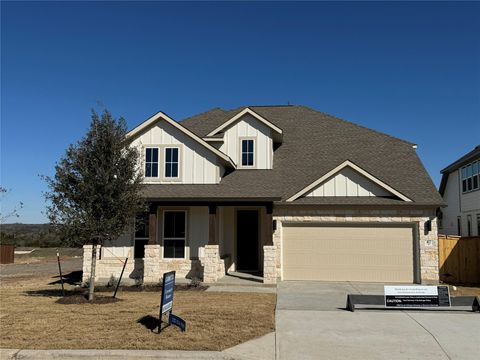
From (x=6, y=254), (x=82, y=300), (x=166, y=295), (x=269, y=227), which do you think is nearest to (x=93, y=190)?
(x=82, y=300)

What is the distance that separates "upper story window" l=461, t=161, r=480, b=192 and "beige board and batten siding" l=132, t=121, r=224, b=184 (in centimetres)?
1559

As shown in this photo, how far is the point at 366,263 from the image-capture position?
1767cm

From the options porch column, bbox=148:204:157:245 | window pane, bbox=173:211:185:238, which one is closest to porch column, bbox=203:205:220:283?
window pane, bbox=173:211:185:238

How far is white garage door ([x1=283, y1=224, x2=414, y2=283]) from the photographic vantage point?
57.5ft

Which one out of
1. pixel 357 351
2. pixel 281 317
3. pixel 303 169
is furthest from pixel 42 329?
pixel 303 169

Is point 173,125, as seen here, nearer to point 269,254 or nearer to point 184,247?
point 184,247

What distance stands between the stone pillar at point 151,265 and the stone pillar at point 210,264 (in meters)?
1.82

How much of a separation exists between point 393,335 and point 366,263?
9111 millimetres

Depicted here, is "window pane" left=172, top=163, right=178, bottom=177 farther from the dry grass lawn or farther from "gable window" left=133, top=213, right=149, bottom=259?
the dry grass lawn

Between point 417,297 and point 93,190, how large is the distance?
9.03 metres

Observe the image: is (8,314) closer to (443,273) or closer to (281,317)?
(281,317)

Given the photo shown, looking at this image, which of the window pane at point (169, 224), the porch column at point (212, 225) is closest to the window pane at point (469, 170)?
the porch column at point (212, 225)

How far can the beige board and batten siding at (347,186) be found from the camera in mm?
18000

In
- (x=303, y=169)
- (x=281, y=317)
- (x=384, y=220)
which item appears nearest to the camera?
(x=281, y=317)
